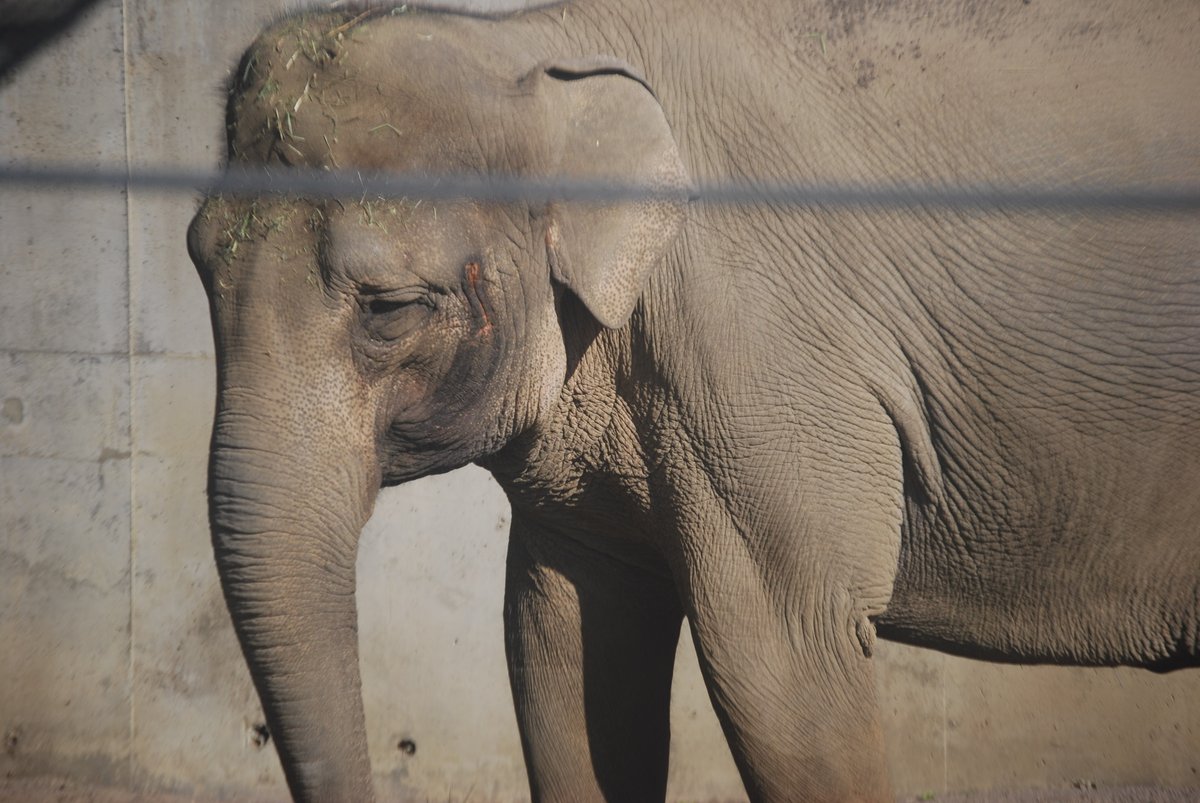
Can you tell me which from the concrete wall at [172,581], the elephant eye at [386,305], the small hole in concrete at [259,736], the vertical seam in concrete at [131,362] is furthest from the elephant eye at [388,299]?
the small hole in concrete at [259,736]

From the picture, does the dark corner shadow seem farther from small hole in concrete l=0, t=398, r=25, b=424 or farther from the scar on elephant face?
the scar on elephant face

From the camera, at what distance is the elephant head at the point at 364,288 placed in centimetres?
177

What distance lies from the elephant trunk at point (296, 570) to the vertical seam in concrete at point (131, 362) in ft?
6.61

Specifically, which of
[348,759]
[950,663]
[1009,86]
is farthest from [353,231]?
[950,663]

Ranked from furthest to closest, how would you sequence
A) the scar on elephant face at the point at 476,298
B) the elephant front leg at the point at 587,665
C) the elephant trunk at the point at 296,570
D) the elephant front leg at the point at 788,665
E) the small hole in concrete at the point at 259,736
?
the small hole in concrete at the point at 259,736, the elephant front leg at the point at 587,665, the elephant front leg at the point at 788,665, the scar on elephant face at the point at 476,298, the elephant trunk at the point at 296,570

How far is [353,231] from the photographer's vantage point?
1.78 meters

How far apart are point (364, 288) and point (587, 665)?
3.39 ft

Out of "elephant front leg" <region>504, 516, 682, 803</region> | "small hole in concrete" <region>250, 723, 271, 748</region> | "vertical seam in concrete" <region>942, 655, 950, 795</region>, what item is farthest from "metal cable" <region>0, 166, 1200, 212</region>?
"small hole in concrete" <region>250, 723, 271, 748</region>

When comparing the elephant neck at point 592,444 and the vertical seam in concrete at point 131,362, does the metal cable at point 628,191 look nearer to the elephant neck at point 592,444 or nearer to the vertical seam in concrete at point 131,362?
the elephant neck at point 592,444

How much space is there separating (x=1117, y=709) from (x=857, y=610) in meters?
2.09

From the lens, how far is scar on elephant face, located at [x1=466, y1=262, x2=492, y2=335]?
1912 millimetres

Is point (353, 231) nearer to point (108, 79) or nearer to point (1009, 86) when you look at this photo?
point (1009, 86)

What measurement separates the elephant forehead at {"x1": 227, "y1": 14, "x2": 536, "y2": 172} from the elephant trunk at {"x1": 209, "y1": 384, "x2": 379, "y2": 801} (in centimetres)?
38

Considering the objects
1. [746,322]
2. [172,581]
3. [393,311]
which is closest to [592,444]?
[746,322]
